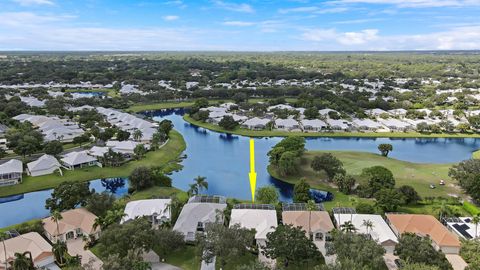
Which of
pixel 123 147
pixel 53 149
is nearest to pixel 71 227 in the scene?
pixel 53 149

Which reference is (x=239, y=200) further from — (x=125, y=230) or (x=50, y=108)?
(x=50, y=108)

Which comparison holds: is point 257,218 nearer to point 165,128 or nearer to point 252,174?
point 252,174

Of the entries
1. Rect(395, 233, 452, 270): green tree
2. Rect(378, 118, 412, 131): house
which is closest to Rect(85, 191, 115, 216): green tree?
Rect(395, 233, 452, 270): green tree

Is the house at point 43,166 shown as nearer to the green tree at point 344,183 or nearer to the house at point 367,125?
the green tree at point 344,183

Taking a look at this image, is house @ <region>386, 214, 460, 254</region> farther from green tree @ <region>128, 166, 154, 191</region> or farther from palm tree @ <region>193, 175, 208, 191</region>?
green tree @ <region>128, 166, 154, 191</region>

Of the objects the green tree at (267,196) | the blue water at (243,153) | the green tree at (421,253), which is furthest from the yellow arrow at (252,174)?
the green tree at (421,253)

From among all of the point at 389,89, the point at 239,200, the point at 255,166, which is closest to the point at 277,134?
the point at 255,166
